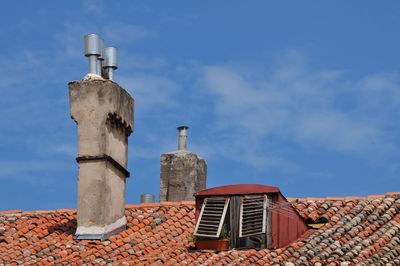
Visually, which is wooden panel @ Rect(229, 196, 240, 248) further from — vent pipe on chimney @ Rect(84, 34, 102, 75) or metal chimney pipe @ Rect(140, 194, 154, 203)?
metal chimney pipe @ Rect(140, 194, 154, 203)

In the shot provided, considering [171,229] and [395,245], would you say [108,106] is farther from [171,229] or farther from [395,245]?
[395,245]

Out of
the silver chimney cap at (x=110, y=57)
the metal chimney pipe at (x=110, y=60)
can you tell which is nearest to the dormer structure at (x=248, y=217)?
the metal chimney pipe at (x=110, y=60)

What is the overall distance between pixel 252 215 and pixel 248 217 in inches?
3.1

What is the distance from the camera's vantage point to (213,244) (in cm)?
1852

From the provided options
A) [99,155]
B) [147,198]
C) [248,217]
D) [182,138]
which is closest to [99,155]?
[99,155]

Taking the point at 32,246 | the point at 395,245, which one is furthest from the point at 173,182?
the point at 395,245

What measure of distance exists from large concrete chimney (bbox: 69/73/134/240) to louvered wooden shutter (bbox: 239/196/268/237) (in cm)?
266

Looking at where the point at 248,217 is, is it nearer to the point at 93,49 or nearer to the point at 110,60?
the point at 110,60

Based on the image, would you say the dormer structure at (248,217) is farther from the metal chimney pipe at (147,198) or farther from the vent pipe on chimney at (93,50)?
the metal chimney pipe at (147,198)

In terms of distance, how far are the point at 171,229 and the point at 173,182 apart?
3.85 metres

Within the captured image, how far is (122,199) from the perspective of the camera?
20328 mm

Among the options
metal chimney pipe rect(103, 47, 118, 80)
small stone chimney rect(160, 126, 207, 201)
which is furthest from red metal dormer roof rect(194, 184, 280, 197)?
small stone chimney rect(160, 126, 207, 201)

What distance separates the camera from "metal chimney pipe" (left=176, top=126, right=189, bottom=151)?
968 inches

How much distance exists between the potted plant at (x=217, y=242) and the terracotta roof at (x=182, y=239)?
17 cm
